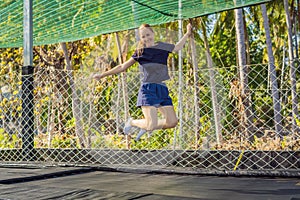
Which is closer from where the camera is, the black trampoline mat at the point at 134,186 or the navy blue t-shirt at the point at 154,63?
the black trampoline mat at the point at 134,186

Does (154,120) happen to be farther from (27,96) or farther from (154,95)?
(27,96)

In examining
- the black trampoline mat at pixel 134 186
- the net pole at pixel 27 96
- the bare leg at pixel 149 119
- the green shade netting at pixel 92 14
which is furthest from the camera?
the net pole at pixel 27 96

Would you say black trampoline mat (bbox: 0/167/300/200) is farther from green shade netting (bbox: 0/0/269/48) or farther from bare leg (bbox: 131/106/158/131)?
green shade netting (bbox: 0/0/269/48)

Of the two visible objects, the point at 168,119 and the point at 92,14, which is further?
the point at 92,14

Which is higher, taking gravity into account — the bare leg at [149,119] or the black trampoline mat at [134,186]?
the bare leg at [149,119]

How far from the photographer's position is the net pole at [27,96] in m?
3.71

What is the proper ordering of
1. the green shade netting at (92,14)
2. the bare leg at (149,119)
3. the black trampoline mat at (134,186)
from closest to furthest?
the black trampoline mat at (134,186), the bare leg at (149,119), the green shade netting at (92,14)

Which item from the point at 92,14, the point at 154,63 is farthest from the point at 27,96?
the point at 154,63

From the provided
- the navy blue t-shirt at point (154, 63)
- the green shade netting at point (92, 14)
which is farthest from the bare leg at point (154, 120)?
the green shade netting at point (92, 14)

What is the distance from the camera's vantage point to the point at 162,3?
357 centimetres

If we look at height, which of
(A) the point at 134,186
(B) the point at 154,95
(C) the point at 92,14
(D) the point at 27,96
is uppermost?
(C) the point at 92,14

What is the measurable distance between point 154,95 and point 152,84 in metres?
0.07

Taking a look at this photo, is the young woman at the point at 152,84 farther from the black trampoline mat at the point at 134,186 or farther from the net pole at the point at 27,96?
the net pole at the point at 27,96

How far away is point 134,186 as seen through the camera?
8.14 ft
